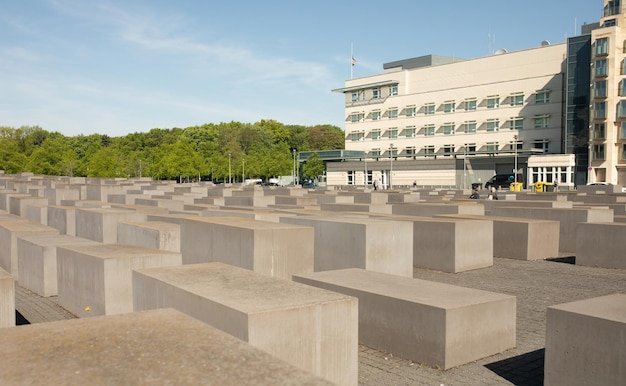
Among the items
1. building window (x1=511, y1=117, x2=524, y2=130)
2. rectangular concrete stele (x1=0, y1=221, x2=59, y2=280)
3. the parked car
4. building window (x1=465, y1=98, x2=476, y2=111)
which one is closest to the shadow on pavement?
rectangular concrete stele (x1=0, y1=221, x2=59, y2=280)

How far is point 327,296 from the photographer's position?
6387mm

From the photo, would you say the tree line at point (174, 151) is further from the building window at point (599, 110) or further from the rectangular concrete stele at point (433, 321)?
the rectangular concrete stele at point (433, 321)

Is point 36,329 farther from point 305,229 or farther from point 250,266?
point 305,229

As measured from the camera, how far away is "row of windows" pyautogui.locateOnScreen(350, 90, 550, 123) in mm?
64312

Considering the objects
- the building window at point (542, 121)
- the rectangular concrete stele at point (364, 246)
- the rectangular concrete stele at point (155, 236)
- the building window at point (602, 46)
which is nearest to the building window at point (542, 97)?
the building window at point (542, 121)

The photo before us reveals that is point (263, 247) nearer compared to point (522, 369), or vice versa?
point (522, 369)

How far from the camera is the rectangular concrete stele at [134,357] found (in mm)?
3729

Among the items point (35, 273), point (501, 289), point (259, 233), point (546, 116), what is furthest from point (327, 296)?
point (546, 116)

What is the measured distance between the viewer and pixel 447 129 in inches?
2916

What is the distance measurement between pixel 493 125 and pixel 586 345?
6615cm

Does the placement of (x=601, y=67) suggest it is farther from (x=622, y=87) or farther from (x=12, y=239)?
(x=12, y=239)

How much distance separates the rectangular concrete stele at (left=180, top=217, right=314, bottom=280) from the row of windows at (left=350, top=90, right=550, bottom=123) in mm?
58647

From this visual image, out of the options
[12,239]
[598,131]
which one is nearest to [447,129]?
[598,131]

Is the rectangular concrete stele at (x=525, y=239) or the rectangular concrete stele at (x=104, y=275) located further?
the rectangular concrete stele at (x=525, y=239)
